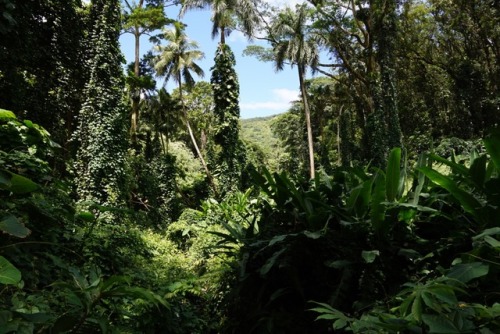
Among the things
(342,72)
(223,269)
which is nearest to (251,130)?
(342,72)

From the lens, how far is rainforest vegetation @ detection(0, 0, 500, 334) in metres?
1.35

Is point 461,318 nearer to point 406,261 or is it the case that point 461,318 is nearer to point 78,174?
point 406,261

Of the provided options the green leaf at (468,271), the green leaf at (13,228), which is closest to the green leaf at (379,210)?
the green leaf at (468,271)

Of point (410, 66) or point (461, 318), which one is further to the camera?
point (410, 66)

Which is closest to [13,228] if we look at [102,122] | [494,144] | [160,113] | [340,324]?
[340,324]

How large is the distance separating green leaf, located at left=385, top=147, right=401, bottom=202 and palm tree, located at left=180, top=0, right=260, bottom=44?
19.6 m

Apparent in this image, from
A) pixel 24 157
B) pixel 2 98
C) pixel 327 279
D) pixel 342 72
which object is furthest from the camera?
pixel 342 72

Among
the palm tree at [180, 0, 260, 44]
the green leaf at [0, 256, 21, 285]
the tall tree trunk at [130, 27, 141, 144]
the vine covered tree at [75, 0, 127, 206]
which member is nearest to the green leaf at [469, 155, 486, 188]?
the green leaf at [0, 256, 21, 285]

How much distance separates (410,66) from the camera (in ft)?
79.4

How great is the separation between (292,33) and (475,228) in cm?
2005

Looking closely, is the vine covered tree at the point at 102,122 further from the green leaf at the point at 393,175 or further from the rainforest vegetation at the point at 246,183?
the green leaf at the point at 393,175

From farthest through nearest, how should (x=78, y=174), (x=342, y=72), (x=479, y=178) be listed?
(x=342, y=72), (x=78, y=174), (x=479, y=178)

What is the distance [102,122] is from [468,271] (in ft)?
46.1

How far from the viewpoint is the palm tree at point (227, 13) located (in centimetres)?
1934
